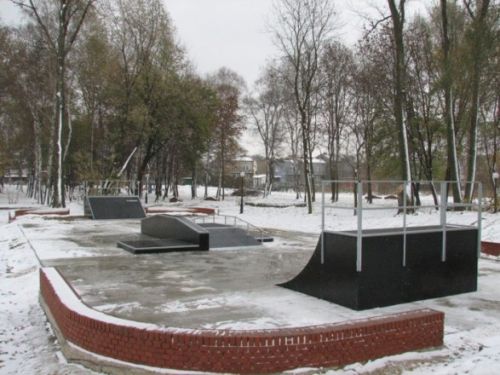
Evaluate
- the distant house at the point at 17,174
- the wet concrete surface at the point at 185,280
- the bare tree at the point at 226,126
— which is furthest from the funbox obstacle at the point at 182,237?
the distant house at the point at 17,174

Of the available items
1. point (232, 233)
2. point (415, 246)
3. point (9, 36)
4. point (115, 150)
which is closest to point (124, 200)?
point (232, 233)

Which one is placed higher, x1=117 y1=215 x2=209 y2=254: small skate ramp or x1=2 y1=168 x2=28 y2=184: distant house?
x1=2 y1=168 x2=28 y2=184: distant house

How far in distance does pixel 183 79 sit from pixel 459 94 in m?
20.4

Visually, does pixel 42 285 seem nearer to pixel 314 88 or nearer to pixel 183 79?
pixel 314 88

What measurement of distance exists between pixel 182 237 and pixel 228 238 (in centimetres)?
→ 124

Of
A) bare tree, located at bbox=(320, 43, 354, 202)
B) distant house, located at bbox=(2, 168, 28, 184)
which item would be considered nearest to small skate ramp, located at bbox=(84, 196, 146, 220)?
bare tree, located at bbox=(320, 43, 354, 202)

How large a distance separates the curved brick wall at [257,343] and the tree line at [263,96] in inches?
546

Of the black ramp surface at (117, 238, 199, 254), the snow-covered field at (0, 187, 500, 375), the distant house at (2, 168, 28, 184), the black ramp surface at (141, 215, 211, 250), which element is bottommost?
the snow-covered field at (0, 187, 500, 375)

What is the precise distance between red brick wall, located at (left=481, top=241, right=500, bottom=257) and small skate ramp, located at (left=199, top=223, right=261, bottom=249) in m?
5.79

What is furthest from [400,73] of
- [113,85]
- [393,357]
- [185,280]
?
[113,85]

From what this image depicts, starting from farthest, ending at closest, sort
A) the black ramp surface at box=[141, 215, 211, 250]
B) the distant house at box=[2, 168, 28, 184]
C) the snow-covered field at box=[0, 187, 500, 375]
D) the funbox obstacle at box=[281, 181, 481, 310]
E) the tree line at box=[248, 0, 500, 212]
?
1. the distant house at box=[2, 168, 28, 184]
2. the tree line at box=[248, 0, 500, 212]
3. the black ramp surface at box=[141, 215, 211, 250]
4. the funbox obstacle at box=[281, 181, 481, 310]
5. the snow-covered field at box=[0, 187, 500, 375]

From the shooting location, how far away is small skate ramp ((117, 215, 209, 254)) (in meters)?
12.4

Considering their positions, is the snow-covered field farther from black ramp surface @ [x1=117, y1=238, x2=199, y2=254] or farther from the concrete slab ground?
black ramp surface @ [x1=117, y1=238, x2=199, y2=254]

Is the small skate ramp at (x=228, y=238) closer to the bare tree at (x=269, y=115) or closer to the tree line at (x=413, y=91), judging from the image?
the tree line at (x=413, y=91)
